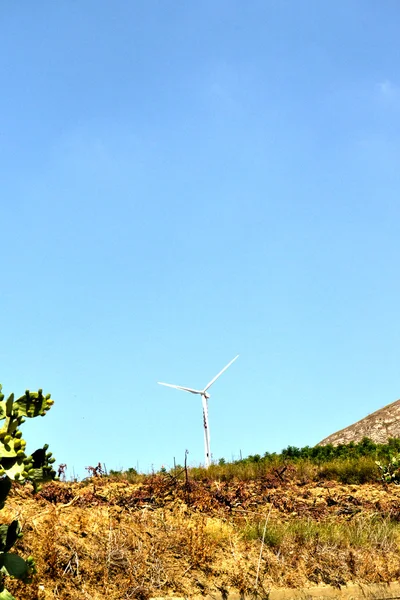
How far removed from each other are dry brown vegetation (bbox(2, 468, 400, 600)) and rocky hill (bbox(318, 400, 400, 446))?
27471 mm

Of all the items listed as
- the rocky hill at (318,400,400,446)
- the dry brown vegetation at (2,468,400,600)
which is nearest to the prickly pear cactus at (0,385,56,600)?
the dry brown vegetation at (2,468,400,600)

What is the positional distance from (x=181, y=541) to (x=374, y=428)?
34460 millimetres

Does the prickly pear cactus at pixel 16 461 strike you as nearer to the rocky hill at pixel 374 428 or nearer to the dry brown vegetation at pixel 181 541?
the dry brown vegetation at pixel 181 541

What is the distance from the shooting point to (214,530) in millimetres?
12984

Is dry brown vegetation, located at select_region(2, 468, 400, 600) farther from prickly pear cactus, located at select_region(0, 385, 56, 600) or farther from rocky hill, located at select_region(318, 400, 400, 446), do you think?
rocky hill, located at select_region(318, 400, 400, 446)

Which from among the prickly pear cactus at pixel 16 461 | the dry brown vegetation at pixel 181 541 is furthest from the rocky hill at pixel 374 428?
the prickly pear cactus at pixel 16 461

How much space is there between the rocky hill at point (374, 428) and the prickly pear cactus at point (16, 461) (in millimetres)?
34926

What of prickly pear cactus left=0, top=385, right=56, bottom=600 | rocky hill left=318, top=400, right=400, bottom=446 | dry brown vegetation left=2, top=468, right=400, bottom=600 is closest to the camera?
prickly pear cactus left=0, top=385, right=56, bottom=600

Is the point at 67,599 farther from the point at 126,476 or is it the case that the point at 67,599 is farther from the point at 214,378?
the point at 214,378

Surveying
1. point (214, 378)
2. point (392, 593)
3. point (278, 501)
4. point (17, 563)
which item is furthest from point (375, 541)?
point (214, 378)

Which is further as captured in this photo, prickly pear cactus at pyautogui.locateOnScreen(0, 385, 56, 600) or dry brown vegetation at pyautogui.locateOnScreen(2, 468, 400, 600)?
dry brown vegetation at pyautogui.locateOnScreen(2, 468, 400, 600)

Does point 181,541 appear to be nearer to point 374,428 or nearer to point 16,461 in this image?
point 16,461

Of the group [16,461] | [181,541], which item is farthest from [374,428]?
[16,461]

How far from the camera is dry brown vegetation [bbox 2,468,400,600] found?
36.3 feet
